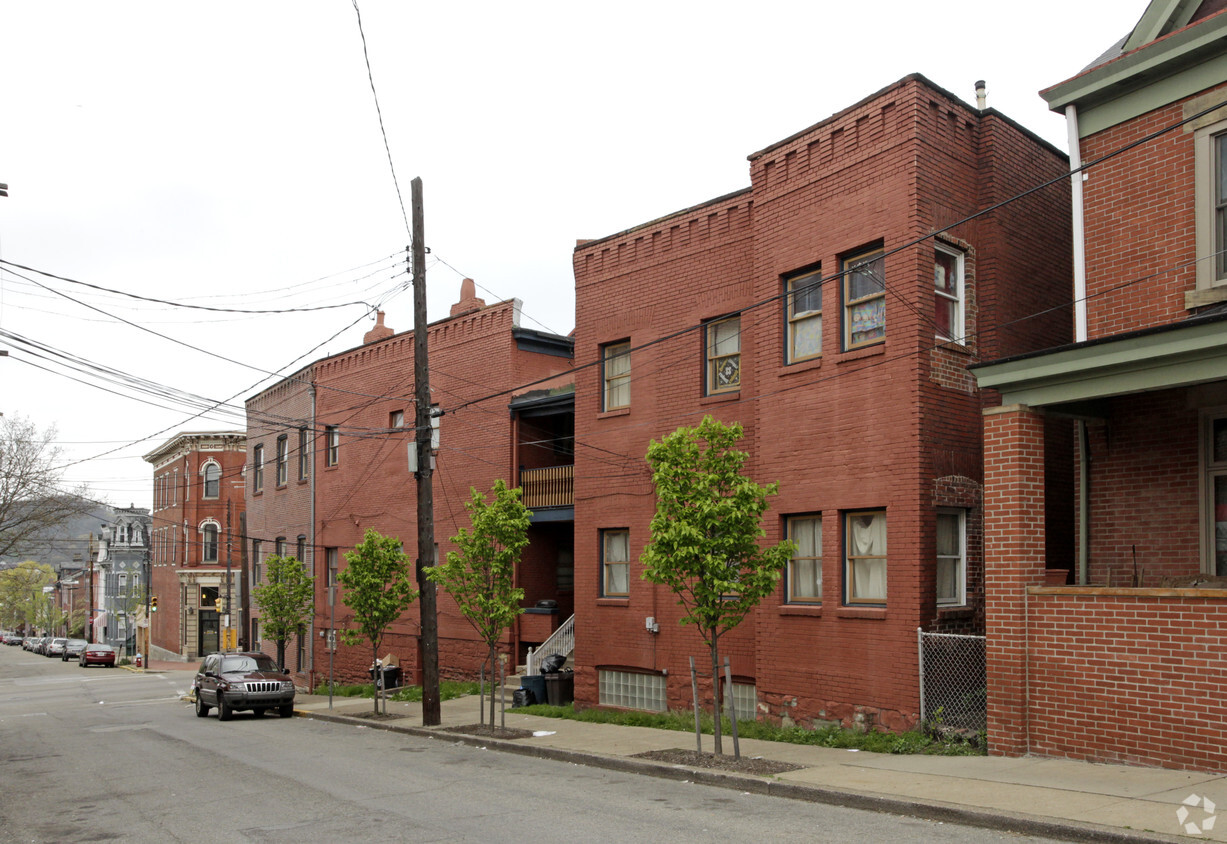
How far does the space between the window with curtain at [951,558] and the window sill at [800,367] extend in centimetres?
289

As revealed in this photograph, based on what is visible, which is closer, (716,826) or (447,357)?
(716,826)

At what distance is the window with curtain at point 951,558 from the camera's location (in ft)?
48.3

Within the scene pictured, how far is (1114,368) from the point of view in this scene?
1145 centimetres

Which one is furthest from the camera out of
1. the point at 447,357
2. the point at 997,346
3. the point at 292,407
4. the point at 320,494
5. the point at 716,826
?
the point at 292,407

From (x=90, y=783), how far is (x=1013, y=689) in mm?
12044

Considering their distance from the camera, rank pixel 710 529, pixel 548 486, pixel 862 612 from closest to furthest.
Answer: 1. pixel 710 529
2. pixel 862 612
3. pixel 548 486

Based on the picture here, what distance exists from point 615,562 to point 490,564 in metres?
2.80

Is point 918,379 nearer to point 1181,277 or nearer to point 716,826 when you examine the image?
point 1181,277

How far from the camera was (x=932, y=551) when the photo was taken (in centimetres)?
1427

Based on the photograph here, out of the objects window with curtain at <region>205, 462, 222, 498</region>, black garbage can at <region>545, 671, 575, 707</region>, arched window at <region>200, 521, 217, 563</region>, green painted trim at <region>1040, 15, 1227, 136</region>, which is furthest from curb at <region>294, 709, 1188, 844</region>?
window with curtain at <region>205, 462, 222, 498</region>

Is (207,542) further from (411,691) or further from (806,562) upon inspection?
(806,562)

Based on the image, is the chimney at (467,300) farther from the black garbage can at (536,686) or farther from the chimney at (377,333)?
the black garbage can at (536,686)

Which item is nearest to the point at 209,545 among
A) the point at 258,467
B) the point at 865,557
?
the point at 258,467

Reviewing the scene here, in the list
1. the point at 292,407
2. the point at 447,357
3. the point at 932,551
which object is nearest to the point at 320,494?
the point at 292,407
